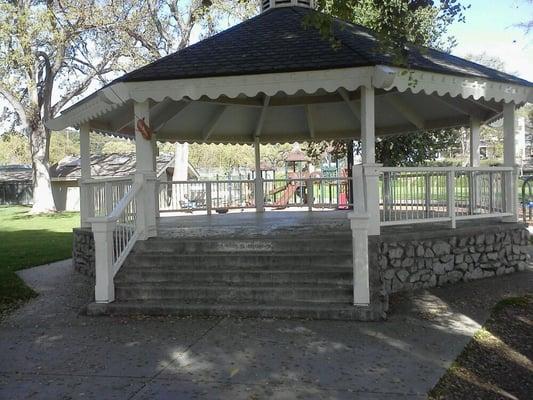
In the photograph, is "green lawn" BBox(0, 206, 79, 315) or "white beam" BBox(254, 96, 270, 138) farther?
"white beam" BBox(254, 96, 270, 138)

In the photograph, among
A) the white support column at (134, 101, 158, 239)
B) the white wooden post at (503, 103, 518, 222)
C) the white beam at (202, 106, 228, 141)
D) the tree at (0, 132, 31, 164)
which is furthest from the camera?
the tree at (0, 132, 31, 164)

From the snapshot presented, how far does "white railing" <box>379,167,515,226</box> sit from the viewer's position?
8.33m

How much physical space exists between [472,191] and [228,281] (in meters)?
4.81

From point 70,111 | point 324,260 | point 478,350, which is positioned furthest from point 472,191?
point 70,111

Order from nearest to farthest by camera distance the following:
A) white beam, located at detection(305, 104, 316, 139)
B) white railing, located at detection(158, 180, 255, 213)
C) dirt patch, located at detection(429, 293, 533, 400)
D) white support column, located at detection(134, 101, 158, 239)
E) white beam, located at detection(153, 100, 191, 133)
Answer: dirt patch, located at detection(429, 293, 533, 400) < white support column, located at detection(134, 101, 158, 239) < white beam, located at detection(153, 100, 191, 133) < white beam, located at detection(305, 104, 316, 139) < white railing, located at detection(158, 180, 255, 213)

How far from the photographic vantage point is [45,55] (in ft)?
99.2

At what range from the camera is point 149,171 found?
8141 mm

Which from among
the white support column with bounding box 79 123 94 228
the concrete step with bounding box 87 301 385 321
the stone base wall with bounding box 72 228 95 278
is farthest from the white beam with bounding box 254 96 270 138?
the concrete step with bounding box 87 301 385 321

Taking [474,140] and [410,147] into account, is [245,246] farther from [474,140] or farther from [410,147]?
[410,147]

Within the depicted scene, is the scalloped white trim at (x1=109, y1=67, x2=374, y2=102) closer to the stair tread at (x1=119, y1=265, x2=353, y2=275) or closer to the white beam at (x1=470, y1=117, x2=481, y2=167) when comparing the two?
the stair tread at (x1=119, y1=265, x2=353, y2=275)

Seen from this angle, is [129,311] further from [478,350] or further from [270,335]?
[478,350]

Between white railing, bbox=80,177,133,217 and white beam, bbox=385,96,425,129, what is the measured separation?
581cm

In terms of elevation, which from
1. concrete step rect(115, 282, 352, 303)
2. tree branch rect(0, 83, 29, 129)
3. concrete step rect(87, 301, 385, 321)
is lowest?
concrete step rect(87, 301, 385, 321)

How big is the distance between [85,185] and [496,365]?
763 cm
